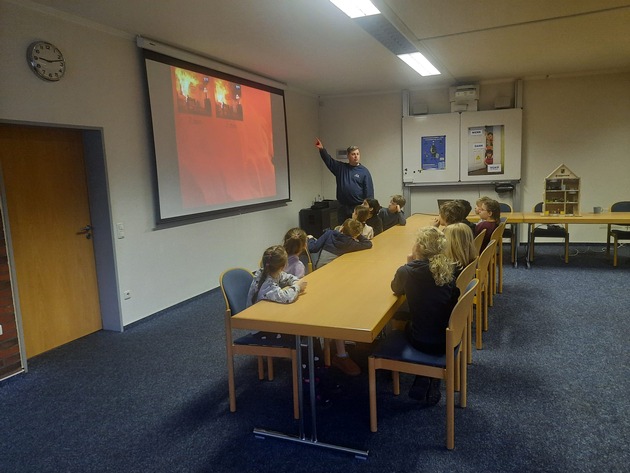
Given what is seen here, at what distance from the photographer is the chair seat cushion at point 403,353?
2.25 metres

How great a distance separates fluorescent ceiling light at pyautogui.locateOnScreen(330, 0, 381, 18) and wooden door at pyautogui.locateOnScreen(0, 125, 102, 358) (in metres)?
2.45

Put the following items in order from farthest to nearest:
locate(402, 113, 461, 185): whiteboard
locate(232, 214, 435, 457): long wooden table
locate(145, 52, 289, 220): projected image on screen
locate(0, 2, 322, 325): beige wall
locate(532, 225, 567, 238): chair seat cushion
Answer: locate(402, 113, 461, 185): whiteboard, locate(532, 225, 567, 238): chair seat cushion, locate(145, 52, 289, 220): projected image on screen, locate(0, 2, 322, 325): beige wall, locate(232, 214, 435, 457): long wooden table

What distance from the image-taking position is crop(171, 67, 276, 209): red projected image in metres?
4.72

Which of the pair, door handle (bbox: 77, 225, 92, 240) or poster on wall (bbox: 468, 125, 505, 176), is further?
poster on wall (bbox: 468, 125, 505, 176)

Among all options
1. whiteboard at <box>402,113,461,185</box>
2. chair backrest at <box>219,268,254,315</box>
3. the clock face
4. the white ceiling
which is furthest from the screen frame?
whiteboard at <box>402,113,461,185</box>

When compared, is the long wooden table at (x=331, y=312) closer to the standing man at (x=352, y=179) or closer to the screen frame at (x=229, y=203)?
the screen frame at (x=229, y=203)

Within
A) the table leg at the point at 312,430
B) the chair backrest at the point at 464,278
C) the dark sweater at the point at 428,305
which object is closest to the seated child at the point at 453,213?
the chair backrest at the point at 464,278

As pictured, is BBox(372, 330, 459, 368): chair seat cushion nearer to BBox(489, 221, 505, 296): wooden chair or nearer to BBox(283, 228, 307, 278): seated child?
BBox(283, 228, 307, 278): seated child

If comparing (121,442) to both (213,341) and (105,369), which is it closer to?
(105,369)

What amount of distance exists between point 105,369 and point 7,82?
212 centimetres

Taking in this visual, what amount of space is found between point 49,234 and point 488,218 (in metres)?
3.92

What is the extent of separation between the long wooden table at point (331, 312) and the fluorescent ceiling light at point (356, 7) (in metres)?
1.98

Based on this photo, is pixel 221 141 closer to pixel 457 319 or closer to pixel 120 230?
pixel 120 230

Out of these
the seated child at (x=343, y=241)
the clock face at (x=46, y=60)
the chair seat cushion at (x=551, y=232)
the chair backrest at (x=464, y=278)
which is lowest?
the chair seat cushion at (x=551, y=232)
